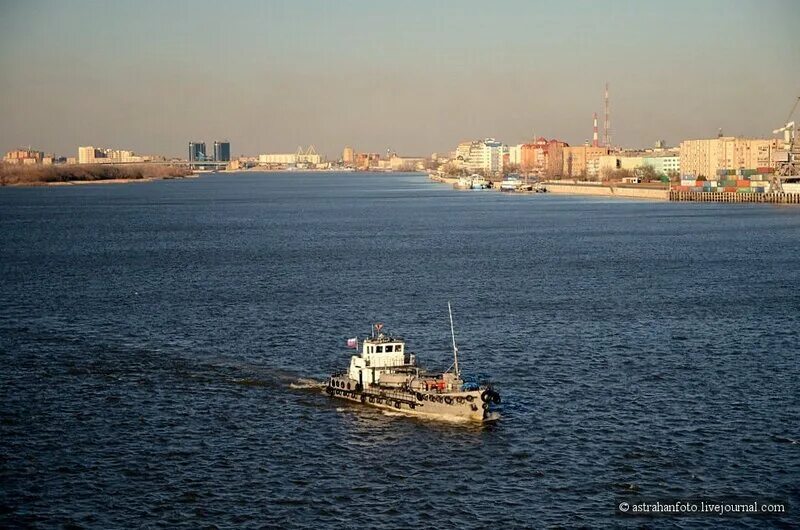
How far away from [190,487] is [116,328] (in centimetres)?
2036

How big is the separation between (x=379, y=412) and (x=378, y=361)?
6.69 ft

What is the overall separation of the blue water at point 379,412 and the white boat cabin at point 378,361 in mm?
1240

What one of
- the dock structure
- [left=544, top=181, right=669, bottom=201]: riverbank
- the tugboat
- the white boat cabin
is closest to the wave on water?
the tugboat

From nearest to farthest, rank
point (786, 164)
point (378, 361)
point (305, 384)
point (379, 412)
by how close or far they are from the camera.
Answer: point (379, 412)
point (378, 361)
point (305, 384)
point (786, 164)

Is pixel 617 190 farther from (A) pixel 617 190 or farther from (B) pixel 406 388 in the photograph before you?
(B) pixel 406 388

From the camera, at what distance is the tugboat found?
98.0 feet

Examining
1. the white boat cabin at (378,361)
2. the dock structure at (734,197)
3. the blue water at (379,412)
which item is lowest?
the blue water at (379,412)

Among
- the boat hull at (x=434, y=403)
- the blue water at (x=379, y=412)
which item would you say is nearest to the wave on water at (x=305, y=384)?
the blue water at (x=379, y=412)

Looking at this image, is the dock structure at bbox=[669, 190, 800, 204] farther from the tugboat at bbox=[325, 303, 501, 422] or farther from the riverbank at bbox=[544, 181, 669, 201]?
the tugboat at bbox=[325, 303, 501, 422]

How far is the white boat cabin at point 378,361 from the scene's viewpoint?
107 ft

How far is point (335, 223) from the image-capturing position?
110 meters

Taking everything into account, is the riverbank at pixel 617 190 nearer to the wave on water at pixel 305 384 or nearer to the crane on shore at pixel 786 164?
the crane on shore at pixel 786 164

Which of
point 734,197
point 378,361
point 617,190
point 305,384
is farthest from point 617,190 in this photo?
point 378,361

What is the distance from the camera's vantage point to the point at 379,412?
3123 centimetres
